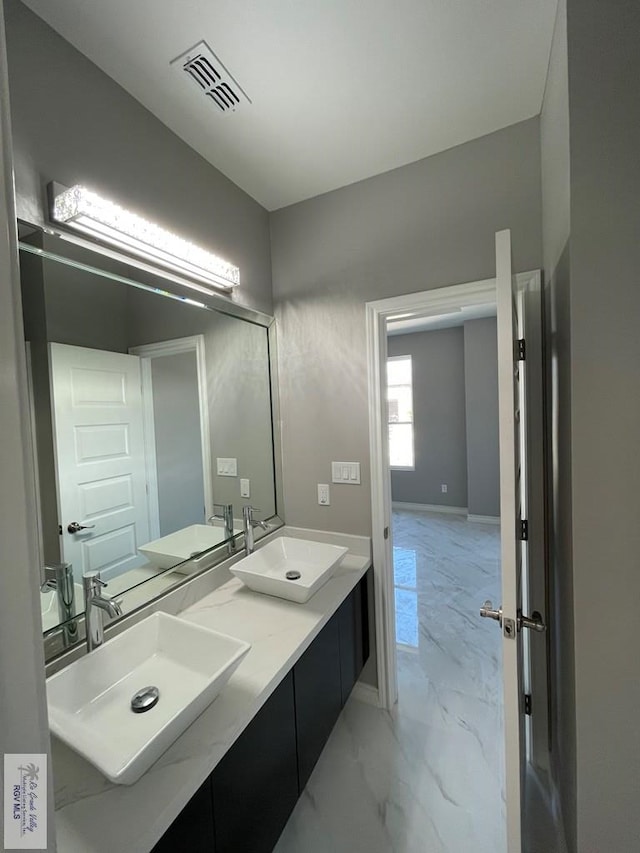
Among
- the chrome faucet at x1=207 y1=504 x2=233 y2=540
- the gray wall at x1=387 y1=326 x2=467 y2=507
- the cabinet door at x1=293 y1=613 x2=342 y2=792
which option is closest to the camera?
the cabinet door at x1=293 y1=613 x2=342 y2=792

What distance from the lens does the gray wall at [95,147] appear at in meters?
0.97

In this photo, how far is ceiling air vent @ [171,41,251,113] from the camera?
3.65 ft

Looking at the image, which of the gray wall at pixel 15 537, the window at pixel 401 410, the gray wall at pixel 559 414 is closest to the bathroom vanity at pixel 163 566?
the gray wall at pixel 15 537

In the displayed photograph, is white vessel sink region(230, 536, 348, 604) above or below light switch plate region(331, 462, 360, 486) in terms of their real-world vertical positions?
below

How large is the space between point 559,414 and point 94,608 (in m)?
1.57

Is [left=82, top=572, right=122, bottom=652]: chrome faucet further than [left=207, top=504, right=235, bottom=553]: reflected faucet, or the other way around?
[left=207, top=504, right=235, bottom=553]: reflected faucet

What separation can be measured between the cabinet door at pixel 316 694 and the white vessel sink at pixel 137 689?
33 cm

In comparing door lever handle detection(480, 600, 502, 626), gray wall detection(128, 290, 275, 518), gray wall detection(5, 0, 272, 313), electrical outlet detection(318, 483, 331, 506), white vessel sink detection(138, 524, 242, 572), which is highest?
gray wall detection(5, 0, 272, 313)

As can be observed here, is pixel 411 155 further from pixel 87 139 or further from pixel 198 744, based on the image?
pixel 198 744

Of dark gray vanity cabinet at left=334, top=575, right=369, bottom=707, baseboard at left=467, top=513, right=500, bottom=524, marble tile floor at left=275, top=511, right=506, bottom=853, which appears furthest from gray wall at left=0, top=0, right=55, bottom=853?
baseboard at left=467, top=513, right=500, bottom=524

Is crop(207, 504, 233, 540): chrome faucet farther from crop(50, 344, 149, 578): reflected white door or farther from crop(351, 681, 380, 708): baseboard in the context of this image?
crop(351, 681, 380, 708): baseboard

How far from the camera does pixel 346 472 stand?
72.4 inches

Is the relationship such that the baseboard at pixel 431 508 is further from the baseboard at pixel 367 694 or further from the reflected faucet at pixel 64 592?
the reflected faucet at pixel 64 592

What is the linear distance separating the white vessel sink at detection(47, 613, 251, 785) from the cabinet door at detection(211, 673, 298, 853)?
0.16 meters
